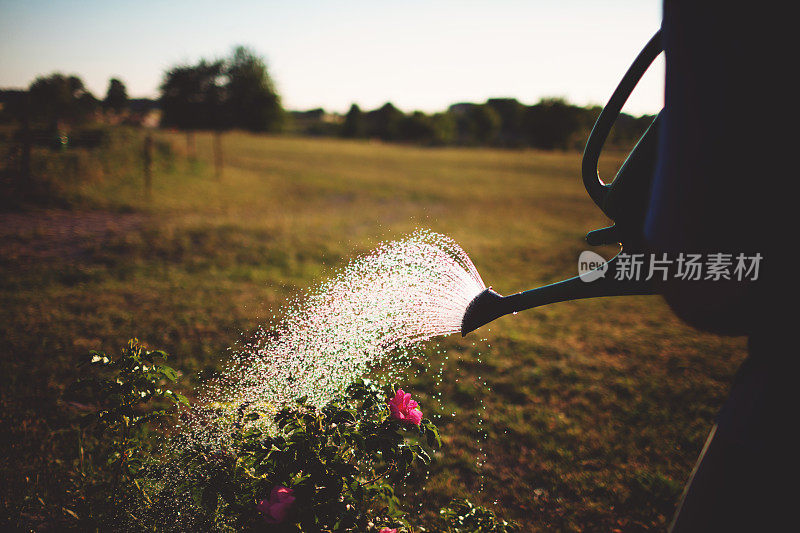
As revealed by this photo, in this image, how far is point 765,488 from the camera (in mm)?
789

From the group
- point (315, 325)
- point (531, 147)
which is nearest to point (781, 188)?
point (315, 325)

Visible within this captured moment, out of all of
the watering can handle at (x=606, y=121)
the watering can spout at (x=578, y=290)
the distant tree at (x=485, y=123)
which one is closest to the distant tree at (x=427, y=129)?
the distant tree at (x=485, y=123)

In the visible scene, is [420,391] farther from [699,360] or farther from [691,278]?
[699,360]

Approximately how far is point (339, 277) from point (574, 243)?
10.1 m

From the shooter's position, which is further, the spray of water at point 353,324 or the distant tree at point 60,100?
the distant tree at point 60,100

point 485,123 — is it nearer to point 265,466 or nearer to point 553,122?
point 553,122

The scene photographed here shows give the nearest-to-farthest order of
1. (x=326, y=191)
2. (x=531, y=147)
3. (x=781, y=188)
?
1. (x=781, y=188)
2. (x=326, y=191)
3. (x=531, y=147)

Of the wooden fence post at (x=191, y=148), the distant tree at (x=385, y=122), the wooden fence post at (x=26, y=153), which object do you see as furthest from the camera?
the distant tree at (x=385, y=122)

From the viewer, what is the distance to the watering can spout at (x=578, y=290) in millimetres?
1007

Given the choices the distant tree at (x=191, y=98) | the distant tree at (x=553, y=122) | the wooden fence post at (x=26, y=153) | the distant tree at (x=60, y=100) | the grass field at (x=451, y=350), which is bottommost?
the grass field at (x=451, y=350)

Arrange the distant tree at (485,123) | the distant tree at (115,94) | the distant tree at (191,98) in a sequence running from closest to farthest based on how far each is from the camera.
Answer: the distant tree at (115,94) → the distant tree at (191,98) → the distant tree at (485,123)

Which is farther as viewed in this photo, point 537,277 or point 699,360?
point 537,277

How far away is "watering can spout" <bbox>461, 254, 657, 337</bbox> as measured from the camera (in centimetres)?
101

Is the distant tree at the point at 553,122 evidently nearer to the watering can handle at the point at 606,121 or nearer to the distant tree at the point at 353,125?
the watering can handle at the point at 606,121
